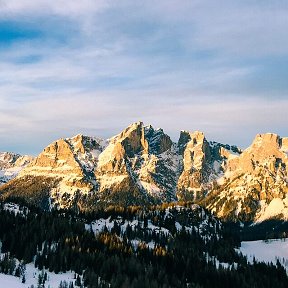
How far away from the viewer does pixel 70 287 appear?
199125 millimetres

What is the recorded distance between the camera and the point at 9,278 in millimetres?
199375

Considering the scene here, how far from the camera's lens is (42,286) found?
196750 mm

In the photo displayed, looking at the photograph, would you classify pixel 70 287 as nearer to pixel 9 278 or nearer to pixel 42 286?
pixel 42 286

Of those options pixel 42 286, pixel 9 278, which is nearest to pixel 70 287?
pixel 42 286

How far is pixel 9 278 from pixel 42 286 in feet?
50.2

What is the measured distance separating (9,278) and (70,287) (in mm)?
26678

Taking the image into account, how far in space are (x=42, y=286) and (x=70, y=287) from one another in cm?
1186
